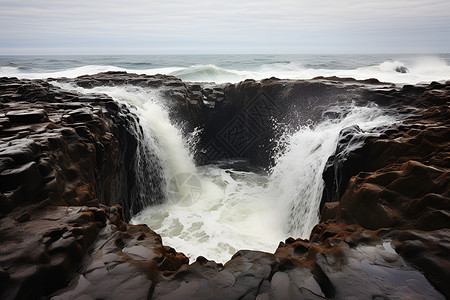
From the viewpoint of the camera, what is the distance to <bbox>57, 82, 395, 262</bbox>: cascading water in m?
5.64

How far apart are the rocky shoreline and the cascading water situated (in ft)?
4.09

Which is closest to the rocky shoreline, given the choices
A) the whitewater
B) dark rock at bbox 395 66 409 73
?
the whitewater

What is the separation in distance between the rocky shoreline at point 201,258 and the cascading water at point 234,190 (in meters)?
1.25

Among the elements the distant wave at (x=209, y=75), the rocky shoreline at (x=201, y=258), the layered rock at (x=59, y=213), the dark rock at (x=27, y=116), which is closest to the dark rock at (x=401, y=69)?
the distant wave at (x=209, y=75)

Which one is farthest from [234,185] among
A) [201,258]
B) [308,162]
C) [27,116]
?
[201,258]

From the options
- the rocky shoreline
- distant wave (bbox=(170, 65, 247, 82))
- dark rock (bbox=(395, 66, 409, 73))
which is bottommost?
the rocky shoreline

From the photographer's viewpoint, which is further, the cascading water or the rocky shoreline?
the cascading water

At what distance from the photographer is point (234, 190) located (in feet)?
27.7

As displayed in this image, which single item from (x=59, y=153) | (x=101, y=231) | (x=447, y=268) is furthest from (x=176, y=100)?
(x=447, y=268)

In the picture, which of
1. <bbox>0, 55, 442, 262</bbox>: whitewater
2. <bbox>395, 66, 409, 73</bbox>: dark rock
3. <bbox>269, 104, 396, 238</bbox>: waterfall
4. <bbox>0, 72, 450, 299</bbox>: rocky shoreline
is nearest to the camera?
<bbox>0, 72, 450, 299</bbox>: rocky shoreline

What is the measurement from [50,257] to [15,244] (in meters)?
0.35

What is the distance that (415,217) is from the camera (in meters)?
2.56

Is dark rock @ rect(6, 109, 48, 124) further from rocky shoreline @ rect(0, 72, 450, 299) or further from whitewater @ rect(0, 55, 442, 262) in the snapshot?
whitewater @ rect(0, 55, 442, 262)

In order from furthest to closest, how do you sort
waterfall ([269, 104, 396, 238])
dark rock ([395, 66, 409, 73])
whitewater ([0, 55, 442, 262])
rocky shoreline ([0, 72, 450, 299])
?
1. dark rock ([395, 66, 409, 73])
2. whitewater ([0, 55, 442, 262])
3. waterfall ([269, 104, 396, 238])
4. rocky shoreline ([0, 72, 450, 299])
